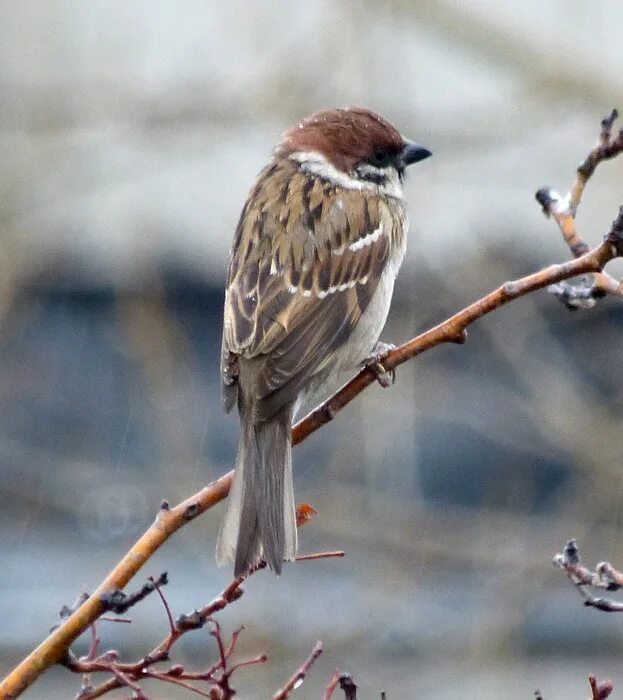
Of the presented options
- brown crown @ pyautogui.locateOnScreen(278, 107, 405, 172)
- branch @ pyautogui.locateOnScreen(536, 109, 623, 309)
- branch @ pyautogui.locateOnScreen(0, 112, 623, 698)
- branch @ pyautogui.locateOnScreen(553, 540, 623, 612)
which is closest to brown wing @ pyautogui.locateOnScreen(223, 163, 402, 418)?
brown crown @ pyautogui.locateOnScreen(278, 107, 405, 172)

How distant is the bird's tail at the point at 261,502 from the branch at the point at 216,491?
9cm

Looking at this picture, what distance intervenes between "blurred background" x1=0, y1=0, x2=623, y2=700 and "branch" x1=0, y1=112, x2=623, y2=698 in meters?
3.91

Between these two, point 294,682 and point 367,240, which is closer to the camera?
point 294,682

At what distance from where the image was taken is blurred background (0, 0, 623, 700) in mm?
7496

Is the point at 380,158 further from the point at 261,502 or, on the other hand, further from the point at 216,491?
the point at 216,491

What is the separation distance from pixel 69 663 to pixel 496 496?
6137 millimetres

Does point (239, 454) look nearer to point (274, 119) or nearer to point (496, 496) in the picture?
point (274, 119)

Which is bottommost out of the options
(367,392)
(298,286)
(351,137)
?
(367,392)

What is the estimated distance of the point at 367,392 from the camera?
7.71 m

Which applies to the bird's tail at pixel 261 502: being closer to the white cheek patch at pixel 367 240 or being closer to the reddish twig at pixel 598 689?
the white cheek patch at pixel 367 240

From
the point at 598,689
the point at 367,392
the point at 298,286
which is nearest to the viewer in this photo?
A: the point at 598,689

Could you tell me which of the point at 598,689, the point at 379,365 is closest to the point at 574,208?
the point at 379,365

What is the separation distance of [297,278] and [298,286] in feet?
0.09

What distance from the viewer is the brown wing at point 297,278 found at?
381 centimetres
